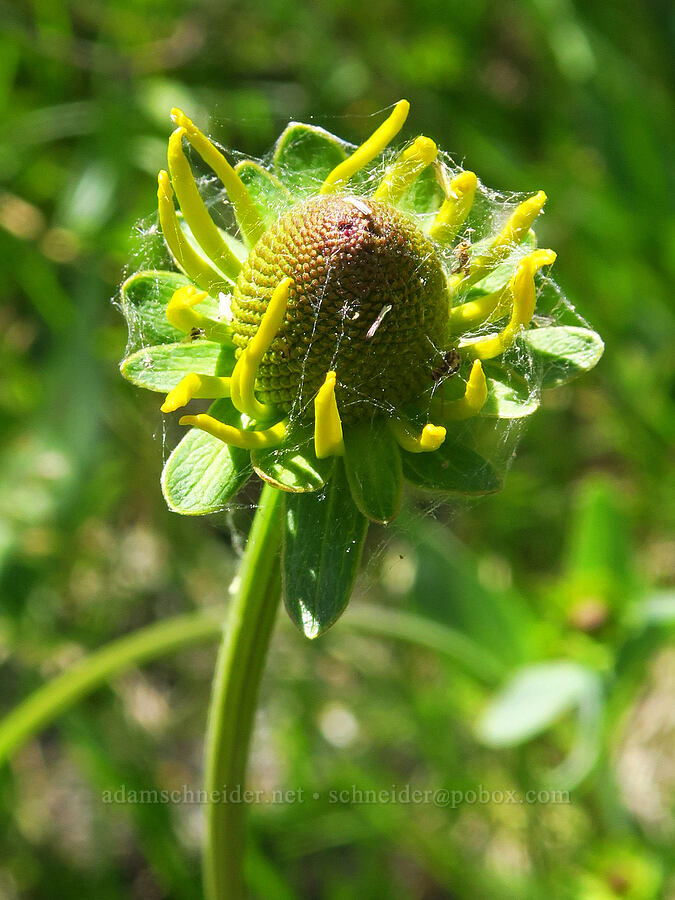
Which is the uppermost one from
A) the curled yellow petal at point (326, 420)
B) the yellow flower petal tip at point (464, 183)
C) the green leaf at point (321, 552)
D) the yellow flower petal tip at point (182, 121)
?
the yellow flower petal tip at point (464, 183)

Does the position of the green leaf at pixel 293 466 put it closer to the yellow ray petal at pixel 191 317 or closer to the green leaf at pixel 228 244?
the yellow ray petal at pixel 191 317

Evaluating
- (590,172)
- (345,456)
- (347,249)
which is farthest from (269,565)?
(590,172)

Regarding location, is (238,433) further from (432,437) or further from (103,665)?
(103,665)

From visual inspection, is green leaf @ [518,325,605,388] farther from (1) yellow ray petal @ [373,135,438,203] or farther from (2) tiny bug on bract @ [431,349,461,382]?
(1) yellow ray petal @ [373,135,438,203]

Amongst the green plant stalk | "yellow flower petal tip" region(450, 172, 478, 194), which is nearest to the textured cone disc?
"yellow flower petal tip" region(450, 172, 478, 194)

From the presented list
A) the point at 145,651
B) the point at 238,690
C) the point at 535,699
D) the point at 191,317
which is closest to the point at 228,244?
the point at 191,317

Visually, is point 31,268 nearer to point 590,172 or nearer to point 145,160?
point 145,160

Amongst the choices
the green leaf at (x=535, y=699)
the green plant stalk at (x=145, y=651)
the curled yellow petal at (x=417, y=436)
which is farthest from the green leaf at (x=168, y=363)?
the green leaf at (x=535, y=699)
